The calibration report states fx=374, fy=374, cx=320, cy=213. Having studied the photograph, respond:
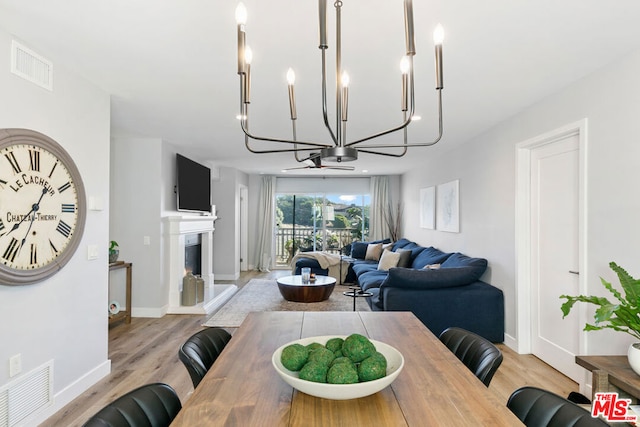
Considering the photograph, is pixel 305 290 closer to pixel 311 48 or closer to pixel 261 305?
pixel 261 305

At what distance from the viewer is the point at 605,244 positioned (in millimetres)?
2551

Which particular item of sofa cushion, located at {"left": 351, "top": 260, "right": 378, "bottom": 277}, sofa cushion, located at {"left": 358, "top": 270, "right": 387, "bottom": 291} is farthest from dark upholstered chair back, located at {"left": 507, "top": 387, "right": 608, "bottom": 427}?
sofa cushion, located at {"left": 351, "top": 260, "right": 378, "bottom": 277}

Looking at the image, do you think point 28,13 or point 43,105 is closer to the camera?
point 28,13

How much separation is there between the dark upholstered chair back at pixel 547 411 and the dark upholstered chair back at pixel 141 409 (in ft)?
4.03

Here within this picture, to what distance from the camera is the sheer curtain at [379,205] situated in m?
9.03

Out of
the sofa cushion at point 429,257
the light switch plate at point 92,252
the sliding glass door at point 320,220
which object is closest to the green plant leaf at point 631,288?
the sofa cushion at point 429,257

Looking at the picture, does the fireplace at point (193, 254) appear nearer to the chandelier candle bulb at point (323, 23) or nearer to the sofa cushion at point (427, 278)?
the sofa cushion at point (427, 278)

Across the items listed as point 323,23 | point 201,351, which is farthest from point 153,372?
point 323,23

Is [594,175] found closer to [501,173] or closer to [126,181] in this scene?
[501,173]

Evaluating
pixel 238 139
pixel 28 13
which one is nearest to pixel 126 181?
pixel 238 139

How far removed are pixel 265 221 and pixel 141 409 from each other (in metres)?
7.88

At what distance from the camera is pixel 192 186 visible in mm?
5840

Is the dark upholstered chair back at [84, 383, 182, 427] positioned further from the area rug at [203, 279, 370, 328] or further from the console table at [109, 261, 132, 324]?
the console table at [109, 261, 132, 324]

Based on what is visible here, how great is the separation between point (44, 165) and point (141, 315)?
3.16 m
